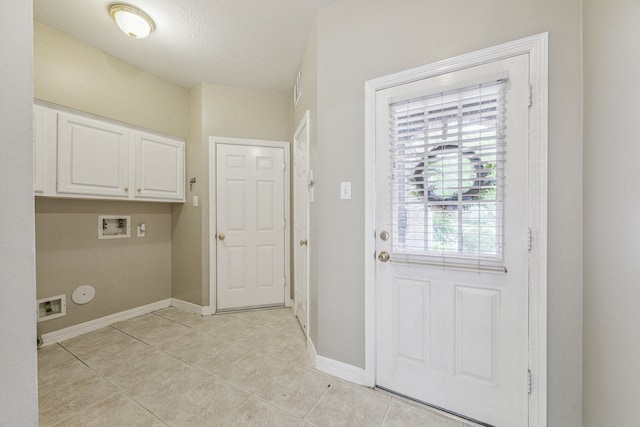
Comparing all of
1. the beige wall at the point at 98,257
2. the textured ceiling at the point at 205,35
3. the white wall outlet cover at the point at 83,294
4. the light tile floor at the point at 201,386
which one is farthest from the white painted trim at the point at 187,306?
the textured ceiling at the point at 205,35

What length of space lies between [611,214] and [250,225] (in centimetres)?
282

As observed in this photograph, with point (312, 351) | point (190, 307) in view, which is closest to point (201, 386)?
point (312, 351)

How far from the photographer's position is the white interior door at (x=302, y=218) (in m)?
2.21

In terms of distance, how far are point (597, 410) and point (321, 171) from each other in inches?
70.9

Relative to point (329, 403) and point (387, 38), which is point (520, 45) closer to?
point (387, 38)

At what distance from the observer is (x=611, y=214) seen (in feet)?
3.31

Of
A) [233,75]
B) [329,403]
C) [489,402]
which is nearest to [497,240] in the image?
[489,402]

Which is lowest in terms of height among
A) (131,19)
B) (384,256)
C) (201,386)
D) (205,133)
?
(201,386)

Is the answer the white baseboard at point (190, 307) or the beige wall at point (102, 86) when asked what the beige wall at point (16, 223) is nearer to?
the beige wall at point (102, 86)

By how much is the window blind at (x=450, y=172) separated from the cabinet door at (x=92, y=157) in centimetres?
254

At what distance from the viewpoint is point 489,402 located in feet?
4.34

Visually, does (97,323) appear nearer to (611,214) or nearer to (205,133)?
(205,133)

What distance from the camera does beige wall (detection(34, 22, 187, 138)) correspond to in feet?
6.57

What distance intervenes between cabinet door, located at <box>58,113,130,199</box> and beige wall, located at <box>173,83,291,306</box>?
2.16ft
